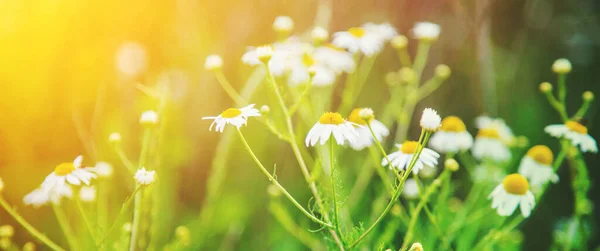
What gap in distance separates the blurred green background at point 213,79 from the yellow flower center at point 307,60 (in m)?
0.38

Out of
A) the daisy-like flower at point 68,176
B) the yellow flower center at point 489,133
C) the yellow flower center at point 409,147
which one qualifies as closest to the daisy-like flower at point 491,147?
the yellow flower center at point 489,133

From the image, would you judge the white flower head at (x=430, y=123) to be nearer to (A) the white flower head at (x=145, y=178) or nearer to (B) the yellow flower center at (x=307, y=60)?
(A) the white flower head at (x=145, y=178)

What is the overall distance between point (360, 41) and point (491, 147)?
38cm

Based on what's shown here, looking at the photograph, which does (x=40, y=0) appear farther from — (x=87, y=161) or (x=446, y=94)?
(x=446, y=94)

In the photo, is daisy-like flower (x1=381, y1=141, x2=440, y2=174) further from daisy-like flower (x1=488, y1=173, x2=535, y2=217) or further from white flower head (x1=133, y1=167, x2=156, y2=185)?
white flower head (x1=133, y1=167, x2=156, y2=185)

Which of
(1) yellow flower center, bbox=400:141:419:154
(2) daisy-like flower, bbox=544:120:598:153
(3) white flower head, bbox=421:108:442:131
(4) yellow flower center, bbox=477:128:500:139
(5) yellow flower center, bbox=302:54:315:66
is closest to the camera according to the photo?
(3) white flower head, bbox=421:108:442:131

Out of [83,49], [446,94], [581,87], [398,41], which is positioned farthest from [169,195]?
[581,87]

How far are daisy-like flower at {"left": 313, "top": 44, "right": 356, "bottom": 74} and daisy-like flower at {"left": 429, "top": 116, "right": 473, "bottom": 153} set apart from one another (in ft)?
0.81

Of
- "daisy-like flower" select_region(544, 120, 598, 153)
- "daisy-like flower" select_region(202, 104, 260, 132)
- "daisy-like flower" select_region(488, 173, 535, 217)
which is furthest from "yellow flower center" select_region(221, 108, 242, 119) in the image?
"daisy-like flower" select_region(544, 120, 598, 153)

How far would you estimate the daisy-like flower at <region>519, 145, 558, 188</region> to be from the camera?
1029 millimetres

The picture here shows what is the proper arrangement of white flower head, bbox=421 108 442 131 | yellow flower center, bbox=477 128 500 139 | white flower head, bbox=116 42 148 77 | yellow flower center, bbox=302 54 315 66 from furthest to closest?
white flower head, bbox=116 42 148 77
yellow flower center, bbox=477 128 500 139
yellow flower center, bbox=302 54 315 66
white flower head, bbox=421 108 442 131

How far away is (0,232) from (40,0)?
20.3 inches

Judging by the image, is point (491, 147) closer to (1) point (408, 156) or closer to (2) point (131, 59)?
(1) point (408, 156)

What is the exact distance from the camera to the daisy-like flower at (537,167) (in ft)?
3.38
